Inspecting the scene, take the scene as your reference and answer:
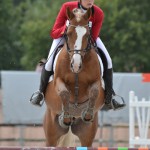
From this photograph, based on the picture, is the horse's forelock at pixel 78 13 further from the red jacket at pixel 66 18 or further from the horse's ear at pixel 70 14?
the red jacket at pixel 66 18

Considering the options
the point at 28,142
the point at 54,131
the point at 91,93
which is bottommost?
the point at 28,142

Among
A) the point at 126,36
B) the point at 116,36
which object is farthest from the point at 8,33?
the point at 126,36

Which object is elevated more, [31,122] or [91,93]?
[91,93]

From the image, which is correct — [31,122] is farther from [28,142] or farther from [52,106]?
[52,106]

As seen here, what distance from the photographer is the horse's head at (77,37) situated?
322 inches

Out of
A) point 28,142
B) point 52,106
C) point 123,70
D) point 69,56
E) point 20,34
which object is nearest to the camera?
point 69,56

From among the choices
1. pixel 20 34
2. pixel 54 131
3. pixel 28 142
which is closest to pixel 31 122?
pixel 28 142

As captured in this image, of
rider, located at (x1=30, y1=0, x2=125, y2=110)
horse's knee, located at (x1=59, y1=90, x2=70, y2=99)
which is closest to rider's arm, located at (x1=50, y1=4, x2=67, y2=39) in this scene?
rider, located at (x1=30, y1=0, x2=125, y2=110)

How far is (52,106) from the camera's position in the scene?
30.4 feet

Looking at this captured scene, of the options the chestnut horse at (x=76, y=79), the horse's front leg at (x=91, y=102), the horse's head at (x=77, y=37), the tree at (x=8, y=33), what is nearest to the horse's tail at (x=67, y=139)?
the chestnut horse at (x=76, y=79)

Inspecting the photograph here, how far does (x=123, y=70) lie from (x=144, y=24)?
2130mm

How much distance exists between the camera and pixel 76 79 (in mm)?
8609

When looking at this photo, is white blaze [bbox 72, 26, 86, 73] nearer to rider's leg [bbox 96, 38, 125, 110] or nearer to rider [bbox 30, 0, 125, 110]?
rider [bbox 30, 0, 125, 110]

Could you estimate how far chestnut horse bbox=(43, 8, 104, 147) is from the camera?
831 centimetres
